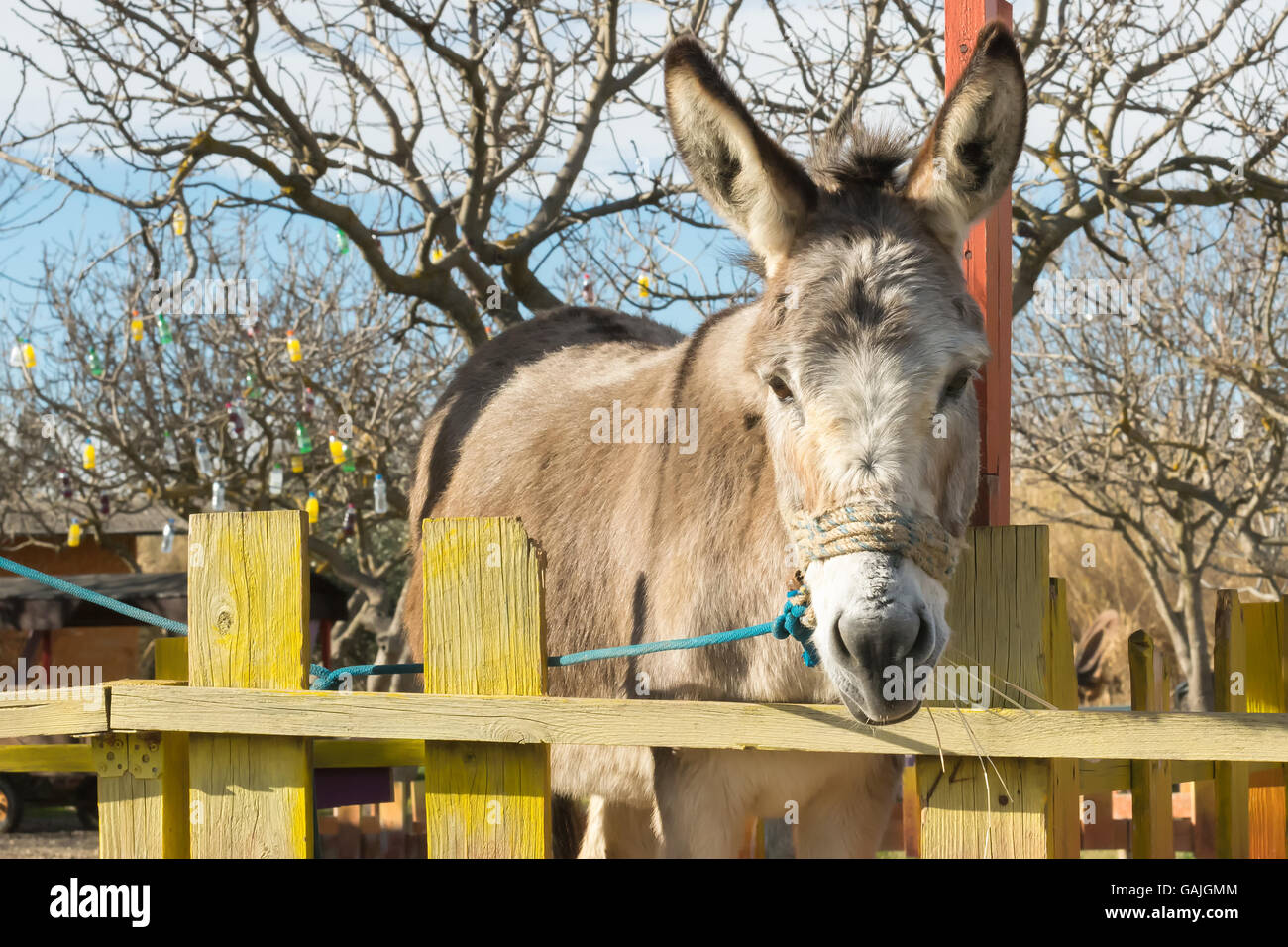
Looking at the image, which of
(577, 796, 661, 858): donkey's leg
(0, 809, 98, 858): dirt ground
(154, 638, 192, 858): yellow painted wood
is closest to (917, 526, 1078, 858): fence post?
(577, 796, 661, 858): donkey's leg

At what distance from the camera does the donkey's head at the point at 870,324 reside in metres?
2.14

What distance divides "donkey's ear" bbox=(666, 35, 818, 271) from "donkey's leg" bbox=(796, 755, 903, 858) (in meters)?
1.33

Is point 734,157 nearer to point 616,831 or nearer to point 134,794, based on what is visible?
point 134,794

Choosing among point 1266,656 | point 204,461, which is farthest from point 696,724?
point 204,461

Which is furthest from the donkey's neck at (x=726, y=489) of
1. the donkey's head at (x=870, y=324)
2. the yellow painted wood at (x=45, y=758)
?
the yellow painted wood at (x=45, y=758)

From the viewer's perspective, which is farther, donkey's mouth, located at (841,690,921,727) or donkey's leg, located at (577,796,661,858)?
donkey's leg, located at (577,796,661,858)

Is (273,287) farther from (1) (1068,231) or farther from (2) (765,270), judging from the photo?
(2) (765,270)

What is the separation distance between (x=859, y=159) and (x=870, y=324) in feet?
2.37

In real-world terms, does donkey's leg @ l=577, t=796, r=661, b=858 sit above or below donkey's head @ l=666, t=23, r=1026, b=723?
below

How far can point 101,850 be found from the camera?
2512mm

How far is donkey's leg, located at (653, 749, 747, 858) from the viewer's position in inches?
113

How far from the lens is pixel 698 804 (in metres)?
2.90

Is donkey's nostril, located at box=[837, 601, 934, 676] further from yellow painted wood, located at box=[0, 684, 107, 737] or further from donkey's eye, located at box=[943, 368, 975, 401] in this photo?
yellow painted wood, located at box=[0, 684, 107, 737]
